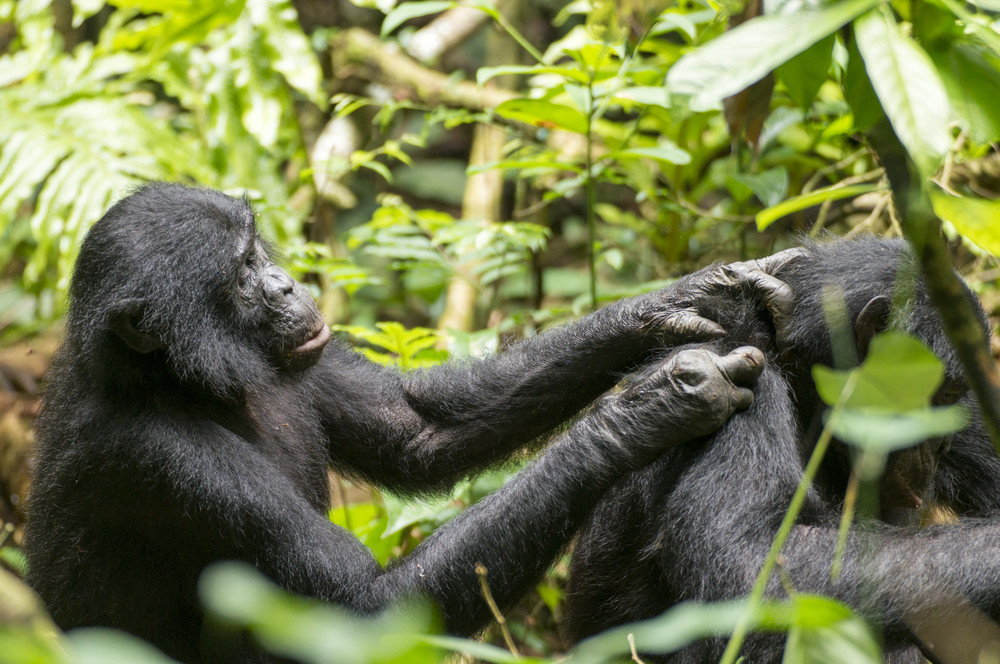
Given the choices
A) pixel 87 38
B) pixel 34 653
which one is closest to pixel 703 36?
pixel 34 653

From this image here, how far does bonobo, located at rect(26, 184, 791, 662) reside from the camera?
296 centimetres

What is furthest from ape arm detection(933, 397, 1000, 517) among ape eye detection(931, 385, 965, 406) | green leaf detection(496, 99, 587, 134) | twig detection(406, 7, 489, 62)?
twig detection(406, 7, 489, 62)

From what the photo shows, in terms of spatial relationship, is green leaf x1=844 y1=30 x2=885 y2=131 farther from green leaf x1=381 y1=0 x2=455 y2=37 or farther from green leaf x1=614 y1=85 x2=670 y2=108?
green leaf x1=381 y1=0 x2=455 y2=37

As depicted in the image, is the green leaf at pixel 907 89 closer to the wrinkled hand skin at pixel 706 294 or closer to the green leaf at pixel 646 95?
the wrinkled hand skin at pixel 706 294

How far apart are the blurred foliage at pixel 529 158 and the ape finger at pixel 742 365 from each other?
68 cm

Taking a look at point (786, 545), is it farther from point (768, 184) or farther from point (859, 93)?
point (768, 184)

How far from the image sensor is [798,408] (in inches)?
123

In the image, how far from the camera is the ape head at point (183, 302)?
3035mm

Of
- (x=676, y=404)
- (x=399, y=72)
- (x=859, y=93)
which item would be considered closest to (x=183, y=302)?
(x=676, y=404)

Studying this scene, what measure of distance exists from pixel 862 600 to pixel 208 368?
6.79 ft

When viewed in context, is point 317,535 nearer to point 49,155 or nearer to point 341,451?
point 341,451

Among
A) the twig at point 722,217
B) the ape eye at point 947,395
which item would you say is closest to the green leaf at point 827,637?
the ape eye at point 947,395

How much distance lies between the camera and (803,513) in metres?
2.84

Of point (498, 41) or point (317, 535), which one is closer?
point (317, 535)
